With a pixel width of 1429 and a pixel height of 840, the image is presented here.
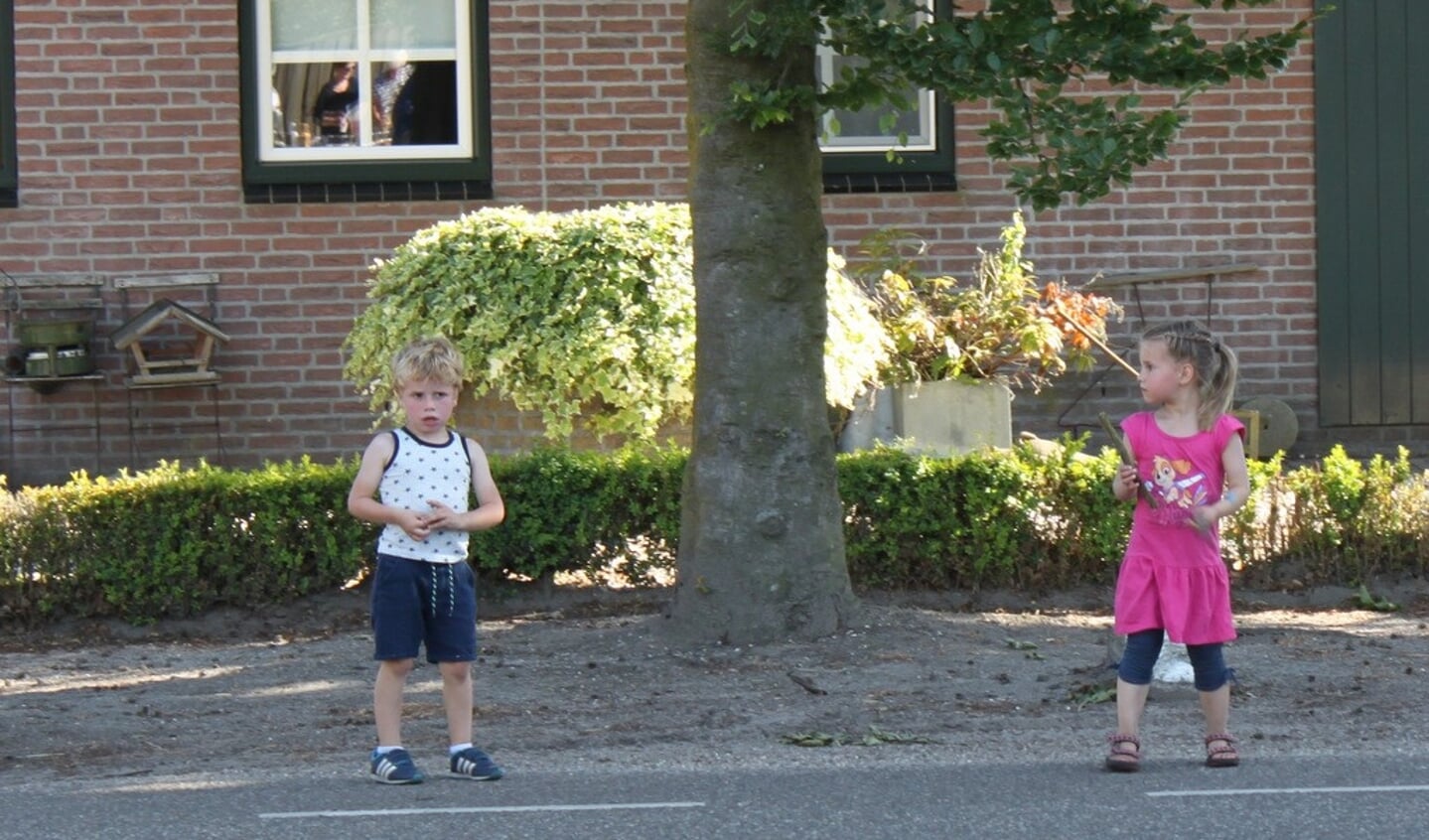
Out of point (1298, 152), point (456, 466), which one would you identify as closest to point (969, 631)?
point (456, 466)

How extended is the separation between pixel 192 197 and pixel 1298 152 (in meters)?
6.58

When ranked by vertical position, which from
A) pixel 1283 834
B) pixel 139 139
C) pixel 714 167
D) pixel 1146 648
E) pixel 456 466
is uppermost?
pixel 139 139

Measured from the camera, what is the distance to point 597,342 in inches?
358

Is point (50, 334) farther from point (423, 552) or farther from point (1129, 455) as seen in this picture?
point (1129, 455)

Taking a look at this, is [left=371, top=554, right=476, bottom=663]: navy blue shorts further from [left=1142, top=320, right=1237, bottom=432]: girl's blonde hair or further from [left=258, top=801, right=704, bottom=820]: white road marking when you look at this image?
[left=1142, top=320, right=1237, bottom=432]: girl's blonde hair

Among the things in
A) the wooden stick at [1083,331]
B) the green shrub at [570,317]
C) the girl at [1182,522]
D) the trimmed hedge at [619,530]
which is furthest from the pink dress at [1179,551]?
the wooden stick at [1083,331]

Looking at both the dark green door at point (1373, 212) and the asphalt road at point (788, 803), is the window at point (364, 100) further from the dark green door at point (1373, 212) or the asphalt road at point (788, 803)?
the asphalt road at point (788, 803)

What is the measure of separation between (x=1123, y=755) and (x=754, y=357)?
91.5 inches

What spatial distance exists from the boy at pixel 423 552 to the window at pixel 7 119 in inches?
261

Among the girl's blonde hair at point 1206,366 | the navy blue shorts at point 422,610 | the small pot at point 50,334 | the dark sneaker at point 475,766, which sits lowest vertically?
the dark sneaker at point 475,766

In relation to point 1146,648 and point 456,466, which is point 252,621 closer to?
point 456,466

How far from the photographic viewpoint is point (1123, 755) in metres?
5.84

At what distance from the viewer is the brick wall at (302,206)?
1166 centimetres

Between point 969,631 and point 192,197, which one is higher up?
point 192,197
